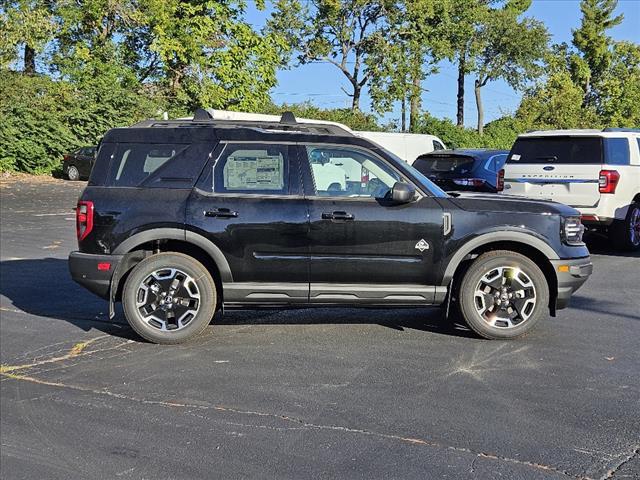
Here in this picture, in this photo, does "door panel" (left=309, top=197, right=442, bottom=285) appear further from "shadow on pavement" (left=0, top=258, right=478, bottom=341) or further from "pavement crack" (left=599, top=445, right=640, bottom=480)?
"pavement crack" (left=599, top=445, right=640, bottom=480)

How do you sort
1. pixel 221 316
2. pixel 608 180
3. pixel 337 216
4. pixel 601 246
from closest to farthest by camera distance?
pixel 337 216 → pixel 221 316 → pixel 608 180 → pixel 601 246

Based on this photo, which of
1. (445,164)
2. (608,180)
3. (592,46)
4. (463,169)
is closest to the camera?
(608,180)

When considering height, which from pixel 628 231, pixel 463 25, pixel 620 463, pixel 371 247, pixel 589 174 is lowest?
pixel 620 463

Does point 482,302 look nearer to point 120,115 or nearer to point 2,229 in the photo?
point 2,229

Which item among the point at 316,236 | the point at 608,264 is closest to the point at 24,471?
the point at 316,236

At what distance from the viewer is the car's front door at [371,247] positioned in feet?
20.8

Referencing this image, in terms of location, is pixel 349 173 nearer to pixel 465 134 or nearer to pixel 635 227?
pixel 635 227

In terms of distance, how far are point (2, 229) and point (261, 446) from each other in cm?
1225

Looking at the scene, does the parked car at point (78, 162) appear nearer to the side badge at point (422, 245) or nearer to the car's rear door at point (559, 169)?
the car's rear door at point (559, 169)

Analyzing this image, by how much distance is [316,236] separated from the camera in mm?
6336

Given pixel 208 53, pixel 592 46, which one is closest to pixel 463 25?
pixel 592 46

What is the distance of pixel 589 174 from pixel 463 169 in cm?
416

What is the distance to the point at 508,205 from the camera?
6535 mm

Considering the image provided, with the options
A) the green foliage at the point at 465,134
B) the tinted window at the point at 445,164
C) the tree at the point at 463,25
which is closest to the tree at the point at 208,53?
the green foliage at the point at 465,134
